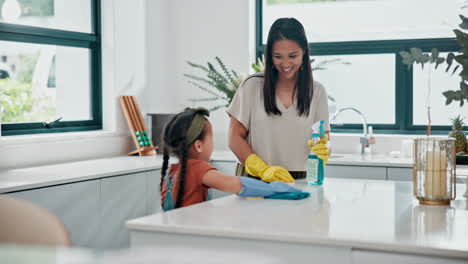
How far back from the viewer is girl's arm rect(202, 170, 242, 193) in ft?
7.29

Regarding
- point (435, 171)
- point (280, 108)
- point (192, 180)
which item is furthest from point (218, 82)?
point (435, 171)

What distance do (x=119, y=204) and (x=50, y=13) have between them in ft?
4.62

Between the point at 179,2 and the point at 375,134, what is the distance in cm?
180

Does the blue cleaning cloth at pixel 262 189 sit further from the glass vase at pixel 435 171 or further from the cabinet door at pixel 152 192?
the cabinet door at pixel 152 192

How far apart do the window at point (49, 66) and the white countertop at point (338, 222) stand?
2057mm

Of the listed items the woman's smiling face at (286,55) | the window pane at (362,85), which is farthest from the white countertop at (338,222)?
Answer: the window pane at (362,85)

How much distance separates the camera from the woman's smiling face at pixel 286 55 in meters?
2.75

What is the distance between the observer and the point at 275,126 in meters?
2.78

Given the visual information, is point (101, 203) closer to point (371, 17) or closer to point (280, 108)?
point (280, 108)

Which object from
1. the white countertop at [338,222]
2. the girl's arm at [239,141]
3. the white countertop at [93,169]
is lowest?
the white countertop at [93,169]

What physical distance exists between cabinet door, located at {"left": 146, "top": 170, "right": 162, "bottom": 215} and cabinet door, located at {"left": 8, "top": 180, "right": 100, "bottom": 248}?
462 mm

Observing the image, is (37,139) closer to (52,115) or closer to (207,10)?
(52,115)

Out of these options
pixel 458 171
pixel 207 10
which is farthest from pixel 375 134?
pixel 207 10

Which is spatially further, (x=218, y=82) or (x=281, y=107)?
(x=218, y=82)
